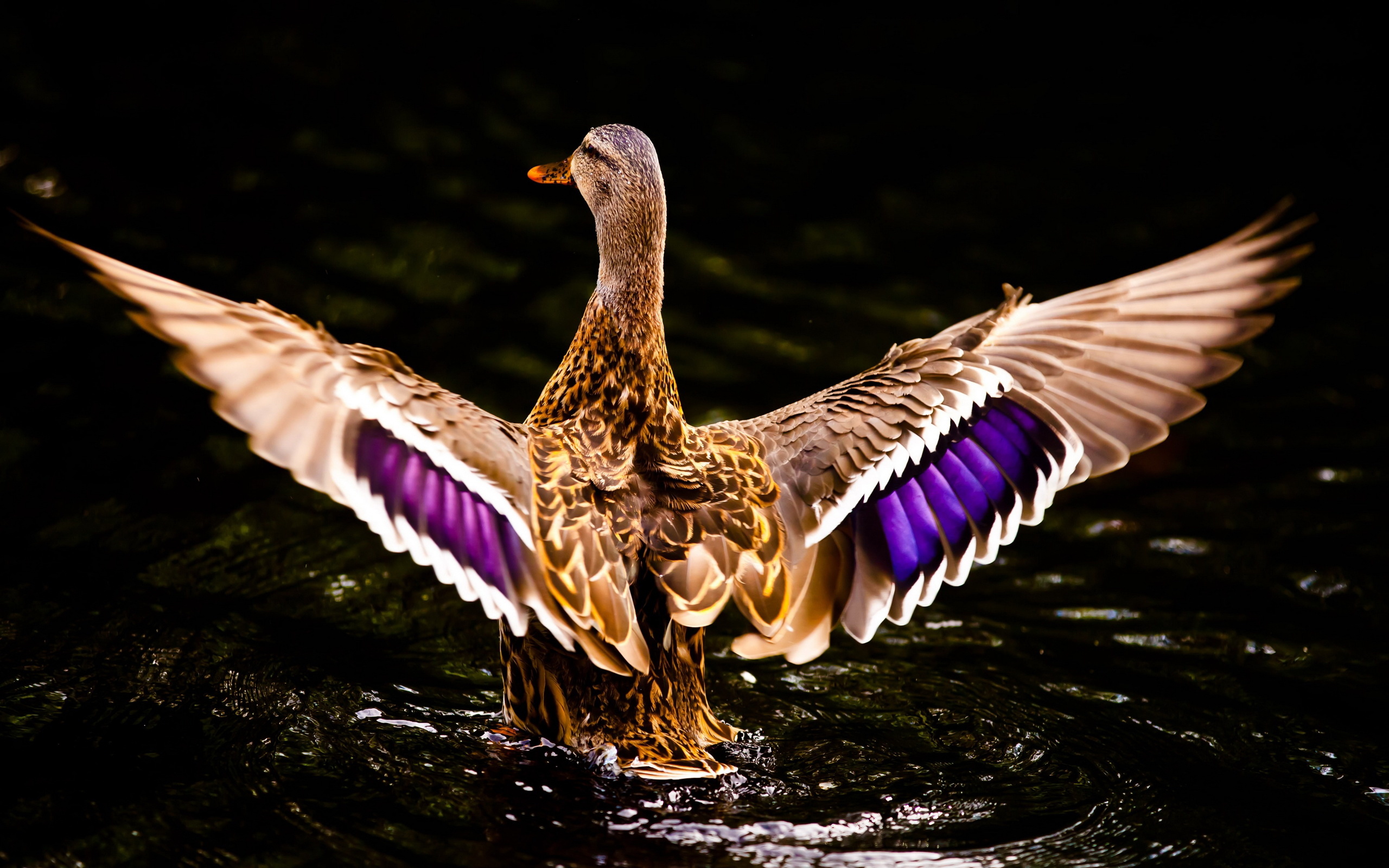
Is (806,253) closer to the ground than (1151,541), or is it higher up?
higher up

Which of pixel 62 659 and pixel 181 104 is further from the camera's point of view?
pixel 181 104

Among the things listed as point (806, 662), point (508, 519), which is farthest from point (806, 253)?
point (508, 519)

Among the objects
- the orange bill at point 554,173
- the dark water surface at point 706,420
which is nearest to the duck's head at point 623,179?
the orange bill at point 554,173

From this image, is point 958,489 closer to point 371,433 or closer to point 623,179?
point 623,179

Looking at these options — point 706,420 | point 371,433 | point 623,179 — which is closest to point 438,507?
point 371,433

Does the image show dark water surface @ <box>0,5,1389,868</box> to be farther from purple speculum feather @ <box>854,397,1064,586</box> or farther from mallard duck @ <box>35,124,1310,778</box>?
purple speculum feather @ <box>854,397,1064,586</box>

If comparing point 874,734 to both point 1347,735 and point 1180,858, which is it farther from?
point 1347,735

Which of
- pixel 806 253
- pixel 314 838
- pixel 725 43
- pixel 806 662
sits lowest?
pixel 314 838
